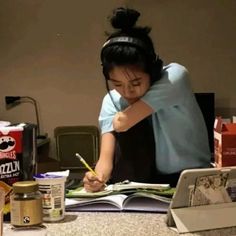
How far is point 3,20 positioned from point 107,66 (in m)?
2.99

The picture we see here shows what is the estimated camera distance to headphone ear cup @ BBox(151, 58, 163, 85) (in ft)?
4.69

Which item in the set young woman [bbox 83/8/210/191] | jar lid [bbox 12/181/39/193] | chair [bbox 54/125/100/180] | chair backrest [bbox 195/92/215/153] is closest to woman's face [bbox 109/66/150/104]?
young woman [bbox 83/8/210/191]

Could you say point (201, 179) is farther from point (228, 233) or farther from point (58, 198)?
point (58, 198)

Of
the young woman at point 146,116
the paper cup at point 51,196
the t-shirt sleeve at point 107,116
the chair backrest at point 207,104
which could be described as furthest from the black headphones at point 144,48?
the chair backrest at point 207,104

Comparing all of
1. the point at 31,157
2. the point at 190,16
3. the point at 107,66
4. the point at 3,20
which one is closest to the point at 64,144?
the point at 3,20

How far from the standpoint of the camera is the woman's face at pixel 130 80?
1395 millimetres

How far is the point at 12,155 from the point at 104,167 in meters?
0.46

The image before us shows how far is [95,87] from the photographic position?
4117 millimetres

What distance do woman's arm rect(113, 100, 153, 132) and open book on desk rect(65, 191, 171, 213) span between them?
301 mm

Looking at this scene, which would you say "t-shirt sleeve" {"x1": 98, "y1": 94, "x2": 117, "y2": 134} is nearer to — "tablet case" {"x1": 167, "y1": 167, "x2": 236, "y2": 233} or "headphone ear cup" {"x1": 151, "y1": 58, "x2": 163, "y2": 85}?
"headphone ear cup" {"x1": 151, "y1": 58, "x2": 163, "y2": 85}

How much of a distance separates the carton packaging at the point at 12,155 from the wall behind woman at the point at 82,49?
3025mm

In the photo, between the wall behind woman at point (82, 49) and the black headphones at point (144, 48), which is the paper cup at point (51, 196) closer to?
the black headphones at point (144, 48)

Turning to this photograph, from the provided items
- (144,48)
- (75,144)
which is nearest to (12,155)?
(144,48)

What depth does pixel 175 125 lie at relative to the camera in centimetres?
144
